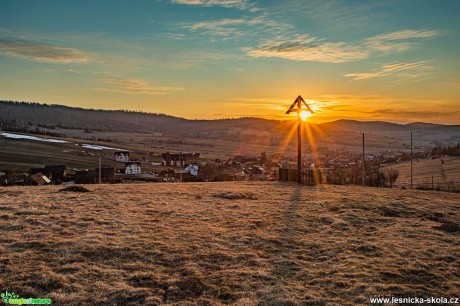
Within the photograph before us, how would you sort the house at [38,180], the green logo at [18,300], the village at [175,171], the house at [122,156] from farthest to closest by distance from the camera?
the house at [122,156], the village at [175,171], the house at [38,180], the green logo at [18,300]

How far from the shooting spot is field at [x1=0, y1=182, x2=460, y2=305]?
6574mm

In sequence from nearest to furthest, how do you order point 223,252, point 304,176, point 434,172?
1. point 223,252
2. point 304,176
3. point 434,172

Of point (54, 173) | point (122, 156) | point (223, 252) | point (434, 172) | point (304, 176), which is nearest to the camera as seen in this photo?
point (223, 252)

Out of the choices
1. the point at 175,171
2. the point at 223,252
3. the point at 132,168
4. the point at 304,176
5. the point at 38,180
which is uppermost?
the point at 304,176

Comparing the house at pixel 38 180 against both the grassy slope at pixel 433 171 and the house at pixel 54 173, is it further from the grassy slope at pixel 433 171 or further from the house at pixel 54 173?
the grassy slope at pixel 433 171

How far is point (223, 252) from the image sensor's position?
342 inches

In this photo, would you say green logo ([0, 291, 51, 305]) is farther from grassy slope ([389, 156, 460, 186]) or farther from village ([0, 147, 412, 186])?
grassy slope ([389, 156, 460, 186])

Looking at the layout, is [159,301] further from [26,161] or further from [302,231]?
[26,161]

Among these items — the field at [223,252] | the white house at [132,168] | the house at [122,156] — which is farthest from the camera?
the house at [122,156]

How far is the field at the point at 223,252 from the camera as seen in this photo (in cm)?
657

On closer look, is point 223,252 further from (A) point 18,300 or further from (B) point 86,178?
(B) point 86,178

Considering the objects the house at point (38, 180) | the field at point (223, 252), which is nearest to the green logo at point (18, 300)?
the field at point (223, 252)

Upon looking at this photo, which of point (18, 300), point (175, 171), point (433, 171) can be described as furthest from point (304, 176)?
point (175, 171)

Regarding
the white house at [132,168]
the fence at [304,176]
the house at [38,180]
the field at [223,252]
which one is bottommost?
the white house at [132,168]
